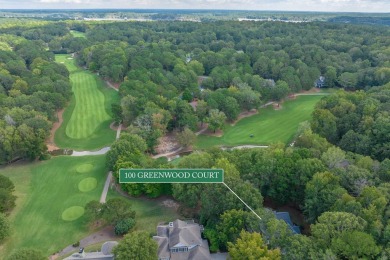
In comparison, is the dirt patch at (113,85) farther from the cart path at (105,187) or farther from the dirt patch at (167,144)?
the cart path at (105,187)

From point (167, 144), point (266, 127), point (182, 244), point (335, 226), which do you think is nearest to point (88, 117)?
point (167, 144)

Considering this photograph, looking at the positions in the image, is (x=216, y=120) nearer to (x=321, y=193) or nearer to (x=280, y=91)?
(x=280, y=91)

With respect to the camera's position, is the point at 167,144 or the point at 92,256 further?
the point at 167,144

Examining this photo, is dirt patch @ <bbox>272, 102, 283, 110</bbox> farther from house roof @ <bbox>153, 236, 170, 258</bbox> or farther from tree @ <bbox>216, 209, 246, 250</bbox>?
house roof @ <bbox>153, 236, 170, 258</bbox>

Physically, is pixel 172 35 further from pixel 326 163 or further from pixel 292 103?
pixel 326 163

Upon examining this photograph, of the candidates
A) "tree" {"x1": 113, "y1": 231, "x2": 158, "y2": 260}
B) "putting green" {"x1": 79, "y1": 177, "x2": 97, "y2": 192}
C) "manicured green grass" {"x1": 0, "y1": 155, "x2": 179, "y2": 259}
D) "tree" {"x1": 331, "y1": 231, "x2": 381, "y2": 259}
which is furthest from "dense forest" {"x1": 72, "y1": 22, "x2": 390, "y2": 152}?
"tree" {"x1": 331, "y1": 231, "x2": 381, "y2": 259}
